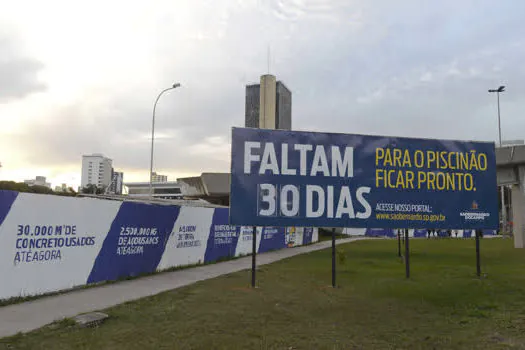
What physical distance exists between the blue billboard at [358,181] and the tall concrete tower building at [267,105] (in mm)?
107398

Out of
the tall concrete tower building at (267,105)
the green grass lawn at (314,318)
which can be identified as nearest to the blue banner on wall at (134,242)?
the green grass lawn at (314,318)

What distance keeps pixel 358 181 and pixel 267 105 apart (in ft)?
377

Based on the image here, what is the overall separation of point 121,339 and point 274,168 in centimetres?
694

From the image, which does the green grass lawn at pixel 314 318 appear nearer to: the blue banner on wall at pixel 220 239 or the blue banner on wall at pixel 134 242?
the blue banner on wall at pixel 134 242

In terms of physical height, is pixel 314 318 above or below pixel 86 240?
below

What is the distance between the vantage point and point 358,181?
43.0ft

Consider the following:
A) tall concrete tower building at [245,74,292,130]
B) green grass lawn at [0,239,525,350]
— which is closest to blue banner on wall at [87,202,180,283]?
green grass lawn at [0,239,525,350]

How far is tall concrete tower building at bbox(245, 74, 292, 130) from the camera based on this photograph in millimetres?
125188

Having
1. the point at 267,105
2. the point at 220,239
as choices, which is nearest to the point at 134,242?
the point at 220,239

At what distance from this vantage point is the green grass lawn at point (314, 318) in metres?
6.66

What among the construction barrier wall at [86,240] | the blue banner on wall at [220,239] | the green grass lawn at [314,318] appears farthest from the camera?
the blue banner on wall at [220,239]

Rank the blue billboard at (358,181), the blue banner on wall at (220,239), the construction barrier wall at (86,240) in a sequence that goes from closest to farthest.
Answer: the construction barrier wall at (86,240) → the blue billboard at (358,181) → the blue banner on wall at (220,239)

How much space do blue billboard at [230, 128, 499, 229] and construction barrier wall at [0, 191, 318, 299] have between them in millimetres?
3473

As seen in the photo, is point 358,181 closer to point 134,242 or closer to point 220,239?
point 134,242
